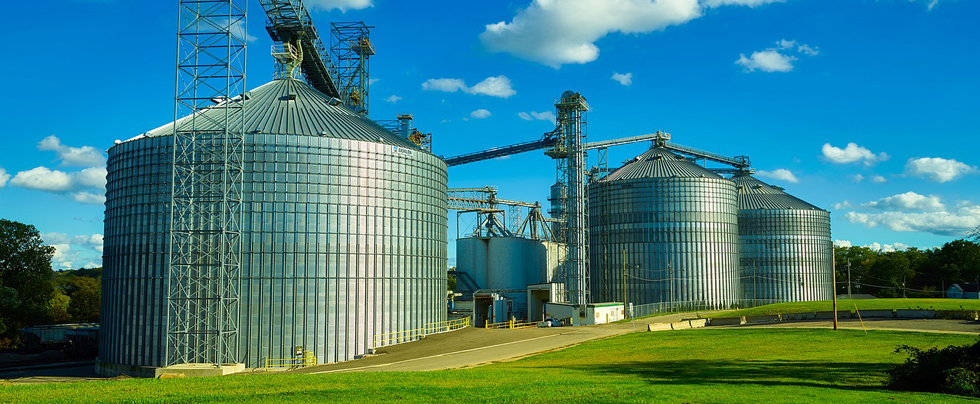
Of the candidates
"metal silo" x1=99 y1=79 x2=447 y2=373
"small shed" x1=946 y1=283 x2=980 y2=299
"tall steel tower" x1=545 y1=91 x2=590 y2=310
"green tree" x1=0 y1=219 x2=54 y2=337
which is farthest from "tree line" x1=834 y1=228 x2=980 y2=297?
"green tree" x1=0 y1=219 x2=54 y2=337

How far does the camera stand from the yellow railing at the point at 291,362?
2234 inches

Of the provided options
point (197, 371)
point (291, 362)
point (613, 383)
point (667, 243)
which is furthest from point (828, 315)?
point (197, 371)

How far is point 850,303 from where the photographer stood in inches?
3179

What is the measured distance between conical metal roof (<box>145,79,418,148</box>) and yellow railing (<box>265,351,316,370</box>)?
19.0 m

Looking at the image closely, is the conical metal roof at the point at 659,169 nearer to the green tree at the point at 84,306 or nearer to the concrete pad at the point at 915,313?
the concrete pad at the point at 915,313

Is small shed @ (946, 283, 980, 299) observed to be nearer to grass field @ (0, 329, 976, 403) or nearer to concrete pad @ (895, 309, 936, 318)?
concrete pad @ (895, 309, 936, 318)

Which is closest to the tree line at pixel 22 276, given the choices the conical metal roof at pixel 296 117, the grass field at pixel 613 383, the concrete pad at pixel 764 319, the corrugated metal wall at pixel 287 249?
the corrugated metal wall at pixel 287 249

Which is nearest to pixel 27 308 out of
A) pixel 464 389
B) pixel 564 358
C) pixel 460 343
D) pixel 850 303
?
pixel 460 343

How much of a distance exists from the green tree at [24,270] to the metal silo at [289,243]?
106ft

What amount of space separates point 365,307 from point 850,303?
184 feet

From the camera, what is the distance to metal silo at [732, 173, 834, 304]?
115312 millimetres

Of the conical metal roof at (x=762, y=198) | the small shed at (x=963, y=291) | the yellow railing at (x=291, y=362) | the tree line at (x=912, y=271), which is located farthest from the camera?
the tree line at (x=912, y=271)

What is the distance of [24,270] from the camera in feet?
288

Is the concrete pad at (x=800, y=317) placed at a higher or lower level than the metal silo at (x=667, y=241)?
lower
